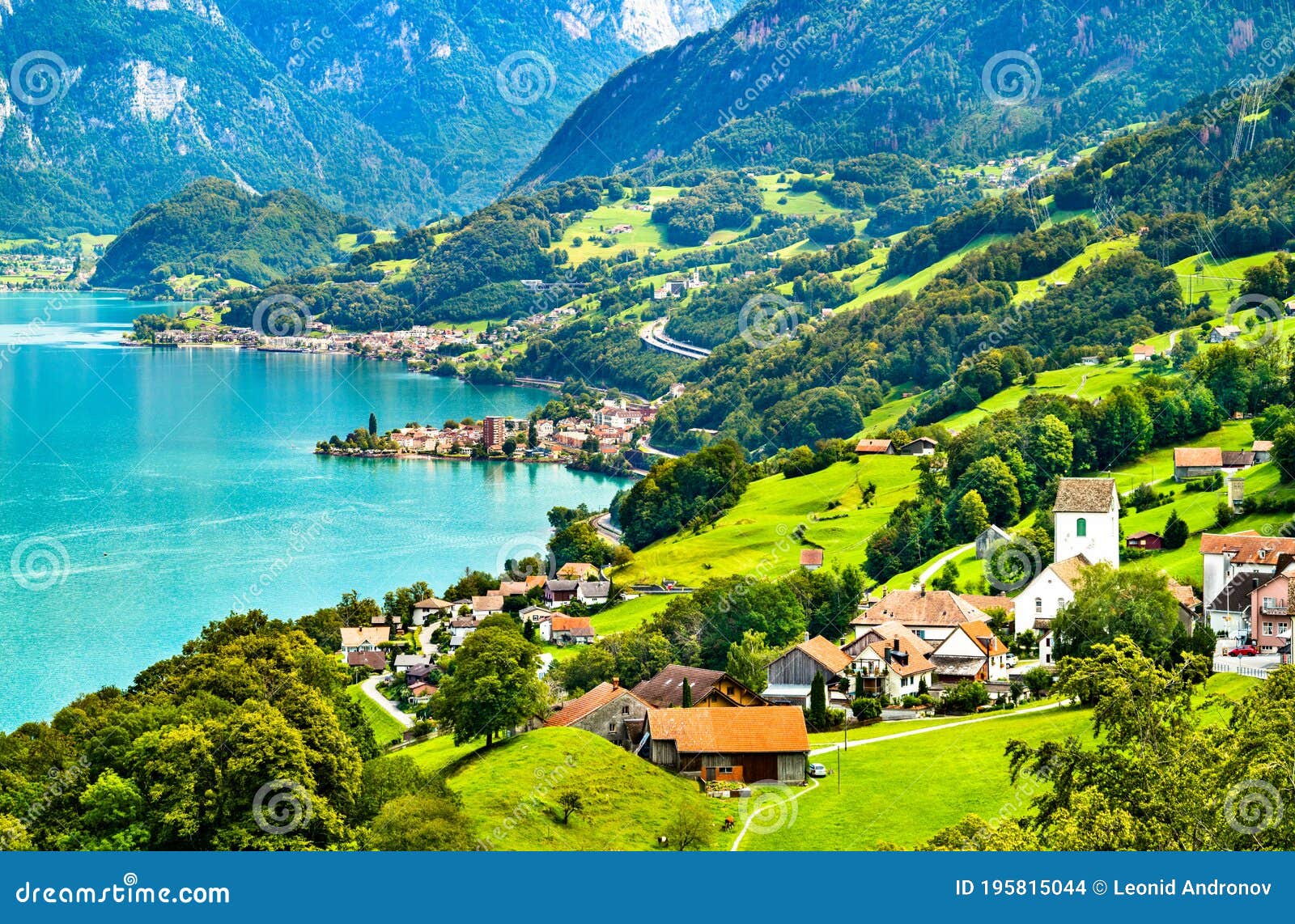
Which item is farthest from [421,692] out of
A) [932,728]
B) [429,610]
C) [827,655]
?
[932,728]

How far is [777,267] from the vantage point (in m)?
149

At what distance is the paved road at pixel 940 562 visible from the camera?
45.0 m

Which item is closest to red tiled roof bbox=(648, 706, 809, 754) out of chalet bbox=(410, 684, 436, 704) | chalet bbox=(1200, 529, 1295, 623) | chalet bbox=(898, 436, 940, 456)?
chalet bbox=(1200, 529, 1295, 623)

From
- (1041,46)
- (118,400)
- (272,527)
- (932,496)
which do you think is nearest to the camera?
(932,496)

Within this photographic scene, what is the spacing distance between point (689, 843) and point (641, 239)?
161 m

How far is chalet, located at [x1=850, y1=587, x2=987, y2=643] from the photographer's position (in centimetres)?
3697

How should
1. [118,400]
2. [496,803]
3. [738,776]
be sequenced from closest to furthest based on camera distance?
1. [496,803]
2. [738,776]
3. [118,400]

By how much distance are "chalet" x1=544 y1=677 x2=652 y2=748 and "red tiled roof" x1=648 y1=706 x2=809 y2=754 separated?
1190mm

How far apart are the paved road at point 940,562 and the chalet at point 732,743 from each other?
56.5ft

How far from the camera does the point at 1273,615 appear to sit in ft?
97.7

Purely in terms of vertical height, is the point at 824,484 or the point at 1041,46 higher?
the point at 1041,46

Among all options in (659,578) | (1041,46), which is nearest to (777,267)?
(1041,46)

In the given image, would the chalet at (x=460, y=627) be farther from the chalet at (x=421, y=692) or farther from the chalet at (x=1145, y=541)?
the chalet at (x=1145, y=541)

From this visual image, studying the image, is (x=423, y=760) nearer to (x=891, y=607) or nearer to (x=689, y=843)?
(x=689, y=843)
